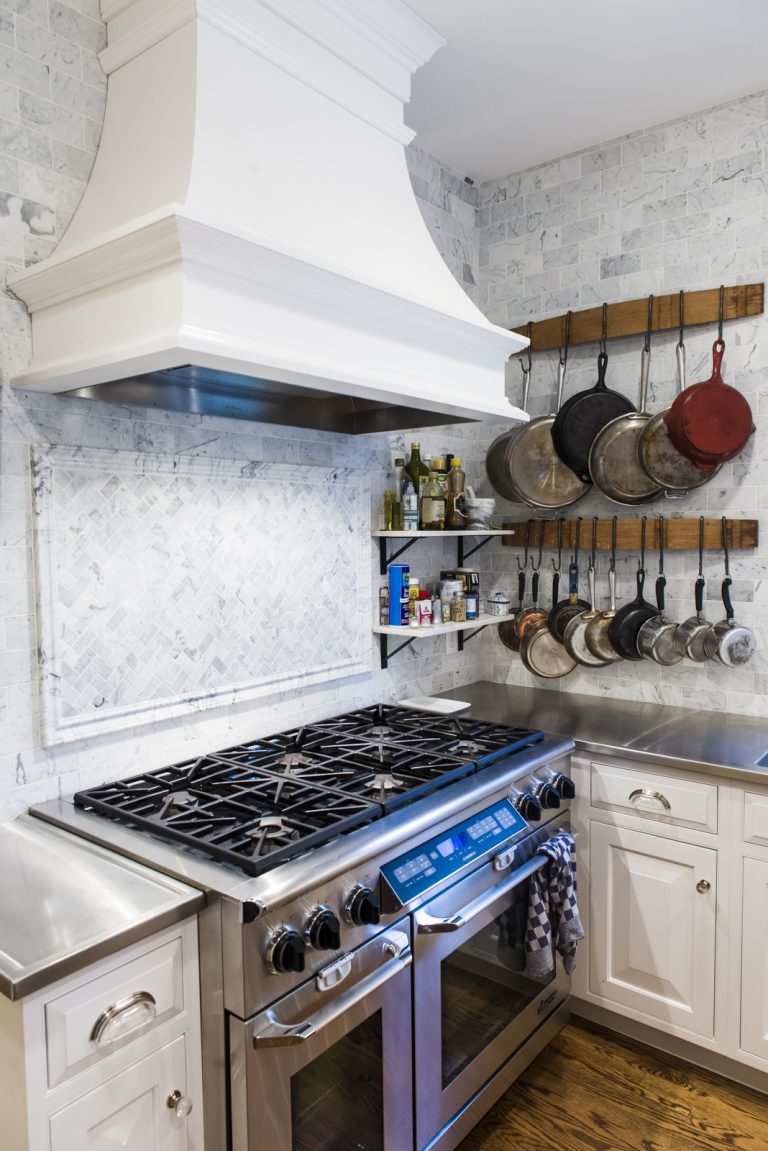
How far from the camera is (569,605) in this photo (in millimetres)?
2748

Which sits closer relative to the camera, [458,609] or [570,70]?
[570,70]

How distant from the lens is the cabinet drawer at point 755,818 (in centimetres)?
192

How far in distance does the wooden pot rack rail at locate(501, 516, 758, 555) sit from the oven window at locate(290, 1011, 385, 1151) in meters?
1.69

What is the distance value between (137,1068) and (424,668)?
1717 mm

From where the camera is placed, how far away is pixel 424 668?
110 inches

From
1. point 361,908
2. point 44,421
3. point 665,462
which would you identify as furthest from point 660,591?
point 44,421

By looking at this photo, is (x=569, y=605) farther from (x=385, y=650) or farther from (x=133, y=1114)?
(x=133, y=1114)

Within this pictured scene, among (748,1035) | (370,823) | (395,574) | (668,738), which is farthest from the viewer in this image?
(395,574)

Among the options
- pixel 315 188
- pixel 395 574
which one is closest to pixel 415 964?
pixel 395 574

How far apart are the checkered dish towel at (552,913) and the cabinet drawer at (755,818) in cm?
45

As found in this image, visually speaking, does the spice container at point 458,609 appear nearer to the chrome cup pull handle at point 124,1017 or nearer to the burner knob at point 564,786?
the burner knob at point 564,786

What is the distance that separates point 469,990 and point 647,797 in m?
0.70

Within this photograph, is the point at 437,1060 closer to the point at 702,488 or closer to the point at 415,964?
the point at 415,964

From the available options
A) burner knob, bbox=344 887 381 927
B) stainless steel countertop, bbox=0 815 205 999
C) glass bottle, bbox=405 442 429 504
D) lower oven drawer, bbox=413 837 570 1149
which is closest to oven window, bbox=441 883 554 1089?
lower oven drawer, bbox=413 837 570 1149
